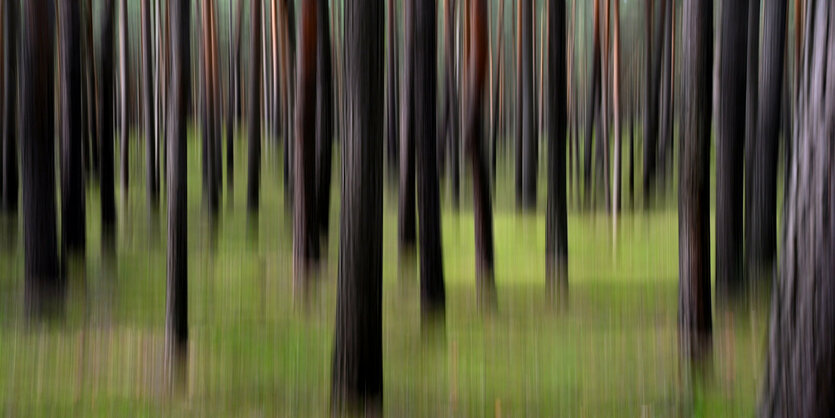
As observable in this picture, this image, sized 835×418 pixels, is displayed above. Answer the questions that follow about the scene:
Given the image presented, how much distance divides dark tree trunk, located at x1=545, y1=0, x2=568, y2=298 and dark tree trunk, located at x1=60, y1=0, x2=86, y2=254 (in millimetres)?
4859

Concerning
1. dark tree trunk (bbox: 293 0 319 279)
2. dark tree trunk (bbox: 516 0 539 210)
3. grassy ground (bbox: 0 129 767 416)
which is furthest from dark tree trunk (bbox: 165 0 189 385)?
dark tree trunk (bbox: 516 0 539 210)

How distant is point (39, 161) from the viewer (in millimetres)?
7898

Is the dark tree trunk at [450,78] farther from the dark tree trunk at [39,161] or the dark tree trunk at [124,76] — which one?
the dark tree trunk at [39,161]

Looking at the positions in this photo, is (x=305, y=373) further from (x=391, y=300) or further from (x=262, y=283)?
(x=262, y=283)

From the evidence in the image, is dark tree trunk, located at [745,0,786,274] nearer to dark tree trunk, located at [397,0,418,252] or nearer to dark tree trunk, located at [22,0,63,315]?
dark tree trunk, located at [397,0,418,252]

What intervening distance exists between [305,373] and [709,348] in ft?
9.74

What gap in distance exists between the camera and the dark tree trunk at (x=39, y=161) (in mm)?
7719

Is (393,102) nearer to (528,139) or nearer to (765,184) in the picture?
(528,139)

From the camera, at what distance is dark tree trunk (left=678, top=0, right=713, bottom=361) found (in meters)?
6.21

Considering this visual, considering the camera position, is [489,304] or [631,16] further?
[631,16]

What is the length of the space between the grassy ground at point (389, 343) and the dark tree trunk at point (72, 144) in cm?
41

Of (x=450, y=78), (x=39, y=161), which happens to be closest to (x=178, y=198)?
(x=39, y=161)

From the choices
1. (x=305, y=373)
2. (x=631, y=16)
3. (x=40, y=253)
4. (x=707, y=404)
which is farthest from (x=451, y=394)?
(x=631, y=16)

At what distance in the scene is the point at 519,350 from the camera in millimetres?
6754
